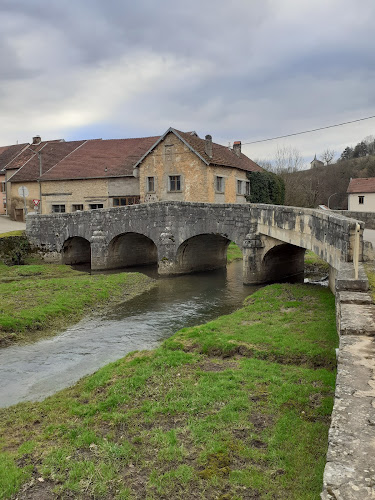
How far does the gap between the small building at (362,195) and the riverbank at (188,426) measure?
149 feet

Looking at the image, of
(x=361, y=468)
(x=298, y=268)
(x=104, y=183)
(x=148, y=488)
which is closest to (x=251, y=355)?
(x=148, y=488)

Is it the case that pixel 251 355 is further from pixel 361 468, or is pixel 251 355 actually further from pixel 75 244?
pixel 75 244

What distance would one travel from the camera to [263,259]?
61.3ft

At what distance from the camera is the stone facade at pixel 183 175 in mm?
29312

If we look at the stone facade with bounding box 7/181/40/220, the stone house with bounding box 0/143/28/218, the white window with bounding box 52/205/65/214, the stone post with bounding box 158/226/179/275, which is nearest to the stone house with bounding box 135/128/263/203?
the white window with bounding box 52/205/65/214

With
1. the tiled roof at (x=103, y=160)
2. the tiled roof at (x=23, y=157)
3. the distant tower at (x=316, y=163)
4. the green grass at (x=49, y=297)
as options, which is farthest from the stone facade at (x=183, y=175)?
the distant tower at (x=316, y=163)

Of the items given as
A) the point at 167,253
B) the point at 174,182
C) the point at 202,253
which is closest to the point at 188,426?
the point at 167,253

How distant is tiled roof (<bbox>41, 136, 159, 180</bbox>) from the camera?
34.4 meters

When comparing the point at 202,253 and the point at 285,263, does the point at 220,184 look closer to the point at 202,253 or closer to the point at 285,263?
the point at 202,253

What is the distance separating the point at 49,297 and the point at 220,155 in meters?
19.4

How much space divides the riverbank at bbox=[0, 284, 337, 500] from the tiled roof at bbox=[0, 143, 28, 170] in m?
41.5

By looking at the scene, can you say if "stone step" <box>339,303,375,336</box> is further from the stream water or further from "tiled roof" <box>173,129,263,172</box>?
"tiled roof" <box>173,129,263,172</box>

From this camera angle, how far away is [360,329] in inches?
234

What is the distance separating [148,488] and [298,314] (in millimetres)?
7233
